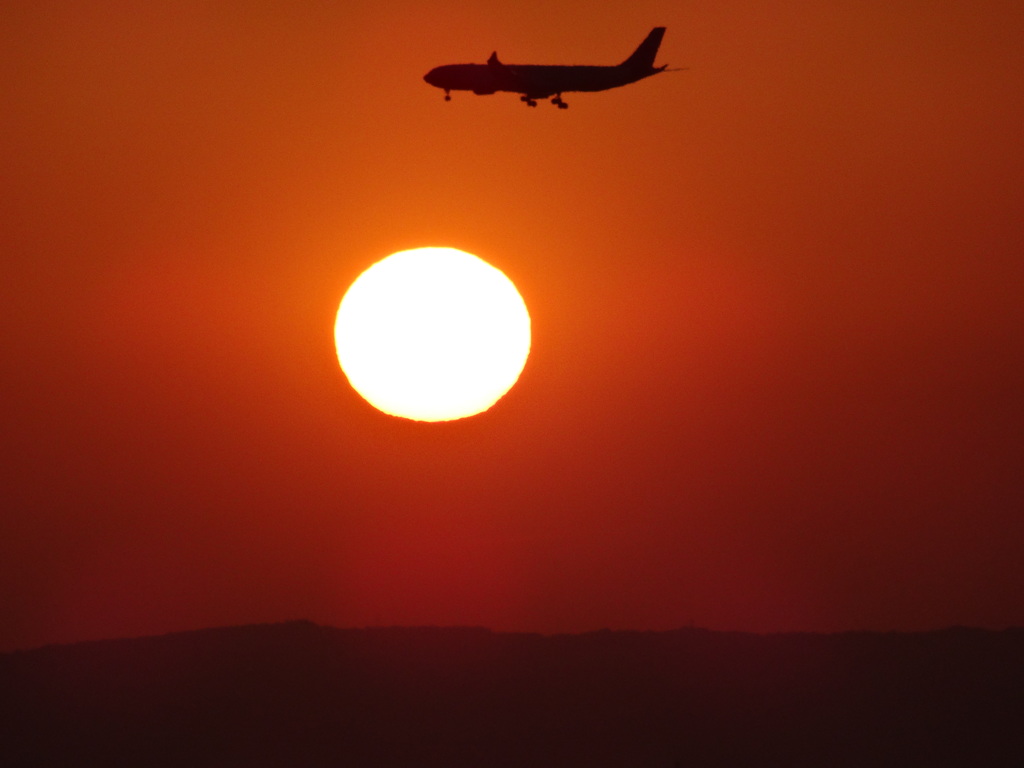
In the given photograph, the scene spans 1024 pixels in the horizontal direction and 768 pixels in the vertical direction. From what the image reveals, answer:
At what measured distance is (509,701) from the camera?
9994 cm

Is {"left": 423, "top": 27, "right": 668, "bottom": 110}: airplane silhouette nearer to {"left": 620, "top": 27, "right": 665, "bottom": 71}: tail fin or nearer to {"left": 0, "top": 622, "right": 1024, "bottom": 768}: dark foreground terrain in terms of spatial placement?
{"left": 620, "top": 27, "right": 665, "bottom": 71}: tail fin

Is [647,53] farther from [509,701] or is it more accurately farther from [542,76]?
[509,701]

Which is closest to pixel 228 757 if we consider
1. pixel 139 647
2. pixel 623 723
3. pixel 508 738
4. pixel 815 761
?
pixel 139 647

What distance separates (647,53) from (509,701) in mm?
67828

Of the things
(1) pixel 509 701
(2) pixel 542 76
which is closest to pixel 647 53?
(2) pixel 542 76

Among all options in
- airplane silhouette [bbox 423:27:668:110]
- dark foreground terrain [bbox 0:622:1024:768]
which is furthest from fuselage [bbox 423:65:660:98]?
dark foreground terrain [bbox 0:622:1024:768]

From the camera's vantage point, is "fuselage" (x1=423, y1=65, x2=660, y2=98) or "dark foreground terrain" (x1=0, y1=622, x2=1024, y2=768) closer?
"fuselage" (x1=423, y1=65, x2=660, y2=98)

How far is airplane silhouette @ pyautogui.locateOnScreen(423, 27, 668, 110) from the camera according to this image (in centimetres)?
5112

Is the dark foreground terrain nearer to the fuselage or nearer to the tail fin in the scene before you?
the fuselage

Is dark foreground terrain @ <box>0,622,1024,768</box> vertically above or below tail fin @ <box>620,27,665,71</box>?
below

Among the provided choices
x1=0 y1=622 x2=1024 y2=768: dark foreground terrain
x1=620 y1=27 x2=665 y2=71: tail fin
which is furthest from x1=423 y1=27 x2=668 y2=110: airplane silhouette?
x1=0 y1=622 x2=1024 y2=768: dark foreground terrain

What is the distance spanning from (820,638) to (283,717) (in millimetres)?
51576

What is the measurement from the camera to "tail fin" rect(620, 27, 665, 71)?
1994 inches

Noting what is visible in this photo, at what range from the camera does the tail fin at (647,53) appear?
50656 millimetres
